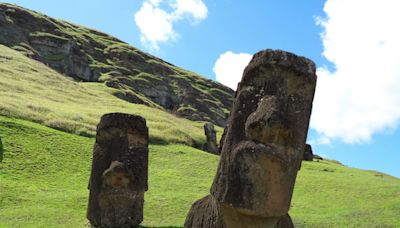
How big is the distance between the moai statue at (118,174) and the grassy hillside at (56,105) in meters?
17.1

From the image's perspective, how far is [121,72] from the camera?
9906 cm

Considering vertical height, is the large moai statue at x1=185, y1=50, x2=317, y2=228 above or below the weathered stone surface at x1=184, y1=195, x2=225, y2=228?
above

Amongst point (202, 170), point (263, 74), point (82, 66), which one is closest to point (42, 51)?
point (82, 66)

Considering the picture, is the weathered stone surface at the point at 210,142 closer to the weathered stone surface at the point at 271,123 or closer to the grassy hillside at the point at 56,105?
the grassy hillside at the point at 56,105

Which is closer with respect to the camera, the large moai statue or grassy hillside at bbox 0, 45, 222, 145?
the large moai statue

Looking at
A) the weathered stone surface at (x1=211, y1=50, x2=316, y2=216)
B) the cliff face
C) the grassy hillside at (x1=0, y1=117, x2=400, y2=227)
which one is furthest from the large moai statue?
the cliff face

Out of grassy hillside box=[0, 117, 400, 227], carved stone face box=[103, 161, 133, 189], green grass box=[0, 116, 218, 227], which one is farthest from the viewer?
grassy hillside box=[0, 117, 400, 227]

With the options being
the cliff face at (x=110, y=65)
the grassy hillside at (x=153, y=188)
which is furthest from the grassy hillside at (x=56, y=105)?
the cliff face at (x=110, y=65)

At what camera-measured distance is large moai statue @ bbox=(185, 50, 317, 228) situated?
6242mm

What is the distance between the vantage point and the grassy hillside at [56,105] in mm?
32656

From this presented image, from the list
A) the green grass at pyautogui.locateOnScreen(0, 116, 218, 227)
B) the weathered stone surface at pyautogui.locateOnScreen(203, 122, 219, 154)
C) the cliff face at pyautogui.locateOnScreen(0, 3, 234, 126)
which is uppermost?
the cliff face at pyautogui.locateOnScreen(0, 3, 234, 126)

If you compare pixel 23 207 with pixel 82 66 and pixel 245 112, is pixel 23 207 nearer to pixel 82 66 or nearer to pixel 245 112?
pixel 245 112

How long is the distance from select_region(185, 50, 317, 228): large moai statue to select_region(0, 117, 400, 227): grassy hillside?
998 cm

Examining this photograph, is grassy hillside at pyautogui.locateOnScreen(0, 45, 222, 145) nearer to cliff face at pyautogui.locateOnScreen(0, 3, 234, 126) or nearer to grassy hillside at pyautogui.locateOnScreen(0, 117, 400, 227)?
grassy hillside at pyautogui.locateOnScreen(0, 117, 400, 227)
